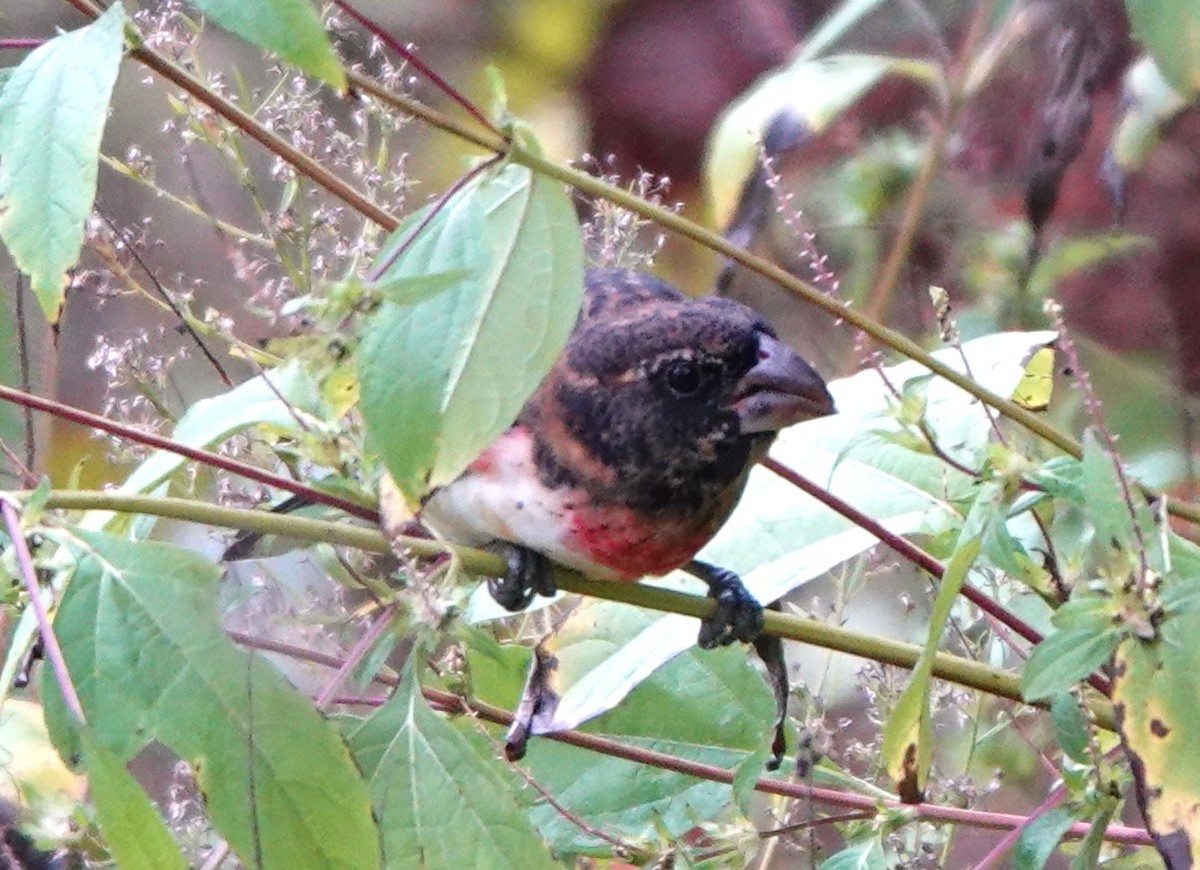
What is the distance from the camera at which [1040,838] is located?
841 millimetres

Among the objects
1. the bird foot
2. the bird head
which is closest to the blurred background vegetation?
the bird head

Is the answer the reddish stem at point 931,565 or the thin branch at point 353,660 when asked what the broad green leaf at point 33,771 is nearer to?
the thin branch at point 353,660

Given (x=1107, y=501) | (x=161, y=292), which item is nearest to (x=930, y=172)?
(x=161, y=292)

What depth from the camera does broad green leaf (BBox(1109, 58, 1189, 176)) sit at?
4.87 ft

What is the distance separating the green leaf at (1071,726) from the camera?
84cm

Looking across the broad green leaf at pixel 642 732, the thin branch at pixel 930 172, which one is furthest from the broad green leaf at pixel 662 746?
the thin branch at pixel 930 172

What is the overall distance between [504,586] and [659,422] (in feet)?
0.49

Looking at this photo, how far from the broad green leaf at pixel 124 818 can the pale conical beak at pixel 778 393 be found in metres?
0.51

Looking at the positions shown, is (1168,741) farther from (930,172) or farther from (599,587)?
(930,172)

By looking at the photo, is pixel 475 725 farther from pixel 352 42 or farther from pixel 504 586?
pixel 352 42

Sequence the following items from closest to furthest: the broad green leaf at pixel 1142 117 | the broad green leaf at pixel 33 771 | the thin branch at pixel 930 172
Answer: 1. the broad green leaf at pixel 33 771
2. the broad green leaf at pixel 1142 117
3. the thin branch at pixel 930 172

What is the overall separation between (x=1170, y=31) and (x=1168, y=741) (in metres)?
0.44

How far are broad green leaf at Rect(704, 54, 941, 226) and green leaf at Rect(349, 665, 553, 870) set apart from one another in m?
0.67

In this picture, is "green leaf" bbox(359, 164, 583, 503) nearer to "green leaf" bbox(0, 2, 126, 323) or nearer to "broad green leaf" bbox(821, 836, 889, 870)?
"green leaf" bbox(0, 2, 126, 323)
